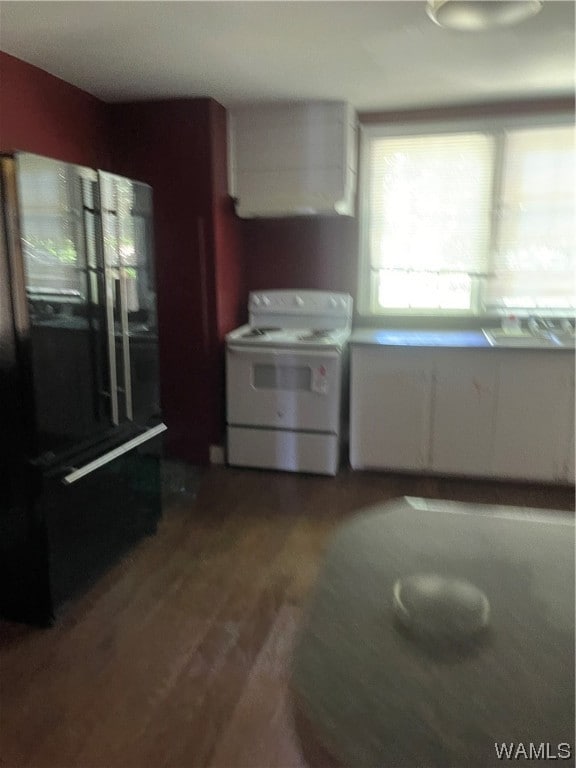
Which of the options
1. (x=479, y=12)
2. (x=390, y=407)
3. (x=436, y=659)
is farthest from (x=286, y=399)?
(x=436, y=659)

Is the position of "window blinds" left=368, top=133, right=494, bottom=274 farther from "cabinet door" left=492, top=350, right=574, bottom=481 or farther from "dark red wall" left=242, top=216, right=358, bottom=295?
"cabinet door" left=492, top=350, right=574, bottom=481

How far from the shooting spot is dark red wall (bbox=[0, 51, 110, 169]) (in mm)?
2670

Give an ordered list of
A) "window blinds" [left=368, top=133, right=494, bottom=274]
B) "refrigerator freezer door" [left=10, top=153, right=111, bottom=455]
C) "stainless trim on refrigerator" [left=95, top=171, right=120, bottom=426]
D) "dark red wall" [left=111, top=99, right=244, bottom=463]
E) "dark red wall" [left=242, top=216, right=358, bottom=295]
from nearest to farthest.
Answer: "refrigerator freezer door" [left=10, top=153, right=111, bottom=455] < "stainless trim on refrigerator" [left=95, top=171, right=120, bottom=426] < "dark red wall" [left=111, top=99, right=244, bottom=463] < "window blinds" [left=368, top=133, right=494, bottom=274] < "dark red wall" [left=242, top=216, right=358, bottom=295]

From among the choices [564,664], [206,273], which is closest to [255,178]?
[206,273]

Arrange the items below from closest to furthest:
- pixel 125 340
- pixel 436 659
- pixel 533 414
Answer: pixel 436 659
pixel 125 340
pixel 533 414

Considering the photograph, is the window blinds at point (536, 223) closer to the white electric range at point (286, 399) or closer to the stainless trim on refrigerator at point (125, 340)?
the white electric range at point (286, 399)

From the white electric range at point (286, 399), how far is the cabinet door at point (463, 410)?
22.9 inches

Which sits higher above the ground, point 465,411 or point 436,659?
point 436,659

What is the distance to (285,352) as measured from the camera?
3.54 metres

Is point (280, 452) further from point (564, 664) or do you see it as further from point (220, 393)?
point (564, 664)

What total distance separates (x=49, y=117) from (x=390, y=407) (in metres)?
2.37

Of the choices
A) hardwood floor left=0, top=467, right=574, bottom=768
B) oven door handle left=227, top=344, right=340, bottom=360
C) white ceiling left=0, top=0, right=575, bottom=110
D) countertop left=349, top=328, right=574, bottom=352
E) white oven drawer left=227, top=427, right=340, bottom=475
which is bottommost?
hardwood floor left=0, top=467, right=574, bottom=768

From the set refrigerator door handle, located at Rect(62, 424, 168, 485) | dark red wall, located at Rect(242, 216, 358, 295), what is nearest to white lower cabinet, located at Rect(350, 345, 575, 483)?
dark red wall, located at Rect(242, 216, 358, 295)

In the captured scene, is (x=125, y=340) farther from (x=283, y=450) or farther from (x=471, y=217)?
(x=471, y=217)
